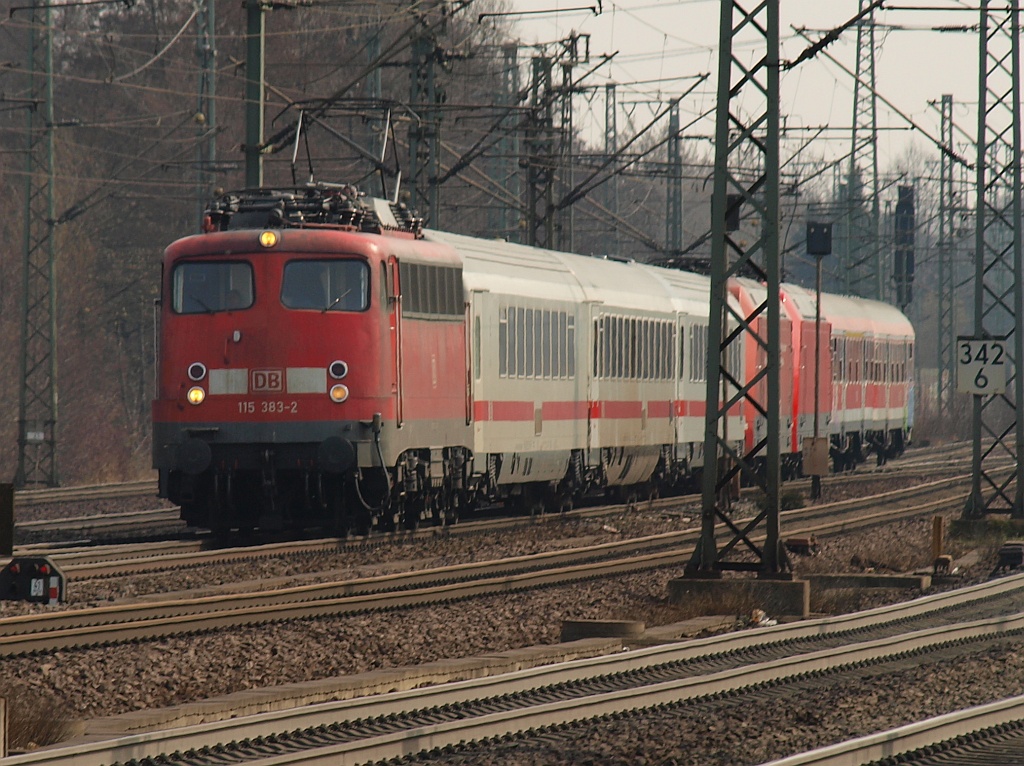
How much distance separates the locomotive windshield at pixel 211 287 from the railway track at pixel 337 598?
4111 mm

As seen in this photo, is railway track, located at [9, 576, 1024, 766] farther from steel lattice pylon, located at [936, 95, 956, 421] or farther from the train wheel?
steel lattice pylon, located at [936, 95, 956, 421]

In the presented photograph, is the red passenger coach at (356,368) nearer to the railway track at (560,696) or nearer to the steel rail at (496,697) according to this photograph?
the railway track at (560,696)

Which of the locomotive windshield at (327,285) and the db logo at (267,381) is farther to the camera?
the locomotive windshield at (327,285)

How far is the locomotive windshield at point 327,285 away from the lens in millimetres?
19547

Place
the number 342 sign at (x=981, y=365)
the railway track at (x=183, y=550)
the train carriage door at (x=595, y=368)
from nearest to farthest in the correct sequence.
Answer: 1. the railway track at (x=183, y=550)
2. the number 342 sign at (x=981, y=365)
3. the train carriage door at (x=595, y=368)

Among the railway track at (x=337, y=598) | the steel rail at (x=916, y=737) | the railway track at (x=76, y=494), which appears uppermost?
the railway track at (x=76, y=494)

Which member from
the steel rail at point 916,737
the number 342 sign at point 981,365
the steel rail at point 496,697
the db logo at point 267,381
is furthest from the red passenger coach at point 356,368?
the steel rail at point 916,737

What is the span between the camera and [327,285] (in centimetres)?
1964

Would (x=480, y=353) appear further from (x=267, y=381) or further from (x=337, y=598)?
(x=337, y=598)

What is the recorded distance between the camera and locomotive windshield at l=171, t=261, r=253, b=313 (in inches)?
774

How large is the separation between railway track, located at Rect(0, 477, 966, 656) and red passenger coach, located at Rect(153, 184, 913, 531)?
2.22m

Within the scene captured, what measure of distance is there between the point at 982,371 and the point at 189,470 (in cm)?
1071

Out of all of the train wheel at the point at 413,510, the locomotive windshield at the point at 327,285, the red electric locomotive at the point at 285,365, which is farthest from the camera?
the train wheel at the point at 413,510

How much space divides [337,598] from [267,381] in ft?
17.0
